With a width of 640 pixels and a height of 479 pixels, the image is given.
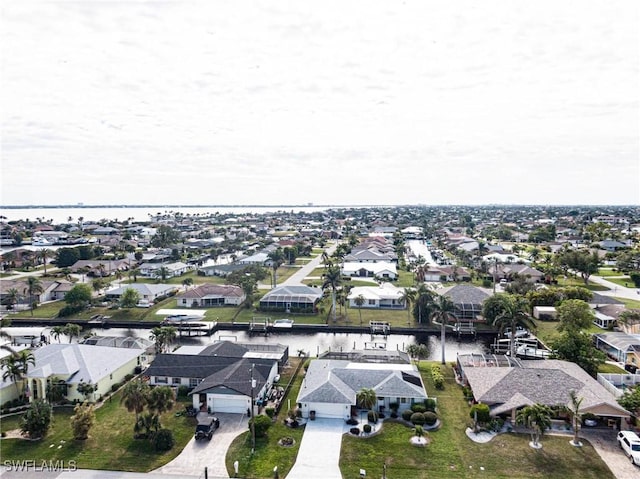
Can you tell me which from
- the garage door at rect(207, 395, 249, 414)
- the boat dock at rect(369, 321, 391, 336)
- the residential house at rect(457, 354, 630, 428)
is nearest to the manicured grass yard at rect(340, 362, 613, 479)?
the residential house at rect(457, 354, 630, 428)

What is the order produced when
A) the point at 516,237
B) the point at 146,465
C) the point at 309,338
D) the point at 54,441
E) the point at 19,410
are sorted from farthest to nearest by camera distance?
the point at 516,237 → the point at 309,338 → the point at 19,410 → the point at 54,441 → the point at 146,465

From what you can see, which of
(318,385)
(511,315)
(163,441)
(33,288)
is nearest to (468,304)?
(511,315)

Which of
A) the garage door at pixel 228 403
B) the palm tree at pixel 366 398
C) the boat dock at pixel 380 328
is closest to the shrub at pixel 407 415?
the palm tree at pixel 366 398

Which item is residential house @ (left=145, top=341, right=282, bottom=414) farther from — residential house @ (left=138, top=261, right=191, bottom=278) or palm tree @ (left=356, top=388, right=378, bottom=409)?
residential house @ (left=138, top=261, right=191, bottom=278)

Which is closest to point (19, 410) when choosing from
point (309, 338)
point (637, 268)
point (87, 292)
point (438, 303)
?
point (309, 338)

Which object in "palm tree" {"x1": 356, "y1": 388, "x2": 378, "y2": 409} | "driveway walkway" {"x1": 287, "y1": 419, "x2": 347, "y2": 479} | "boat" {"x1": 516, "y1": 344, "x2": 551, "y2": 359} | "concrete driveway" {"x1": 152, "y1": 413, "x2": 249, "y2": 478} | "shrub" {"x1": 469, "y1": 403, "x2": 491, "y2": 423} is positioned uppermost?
"palm tree" {"x1": 356, "y1": 388, "x2": 378, "y2": 409}

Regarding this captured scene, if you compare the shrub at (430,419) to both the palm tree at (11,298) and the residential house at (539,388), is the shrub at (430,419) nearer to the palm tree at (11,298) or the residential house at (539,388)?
the residential house at (539,388)

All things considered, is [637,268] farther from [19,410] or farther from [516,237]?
[19,410]
